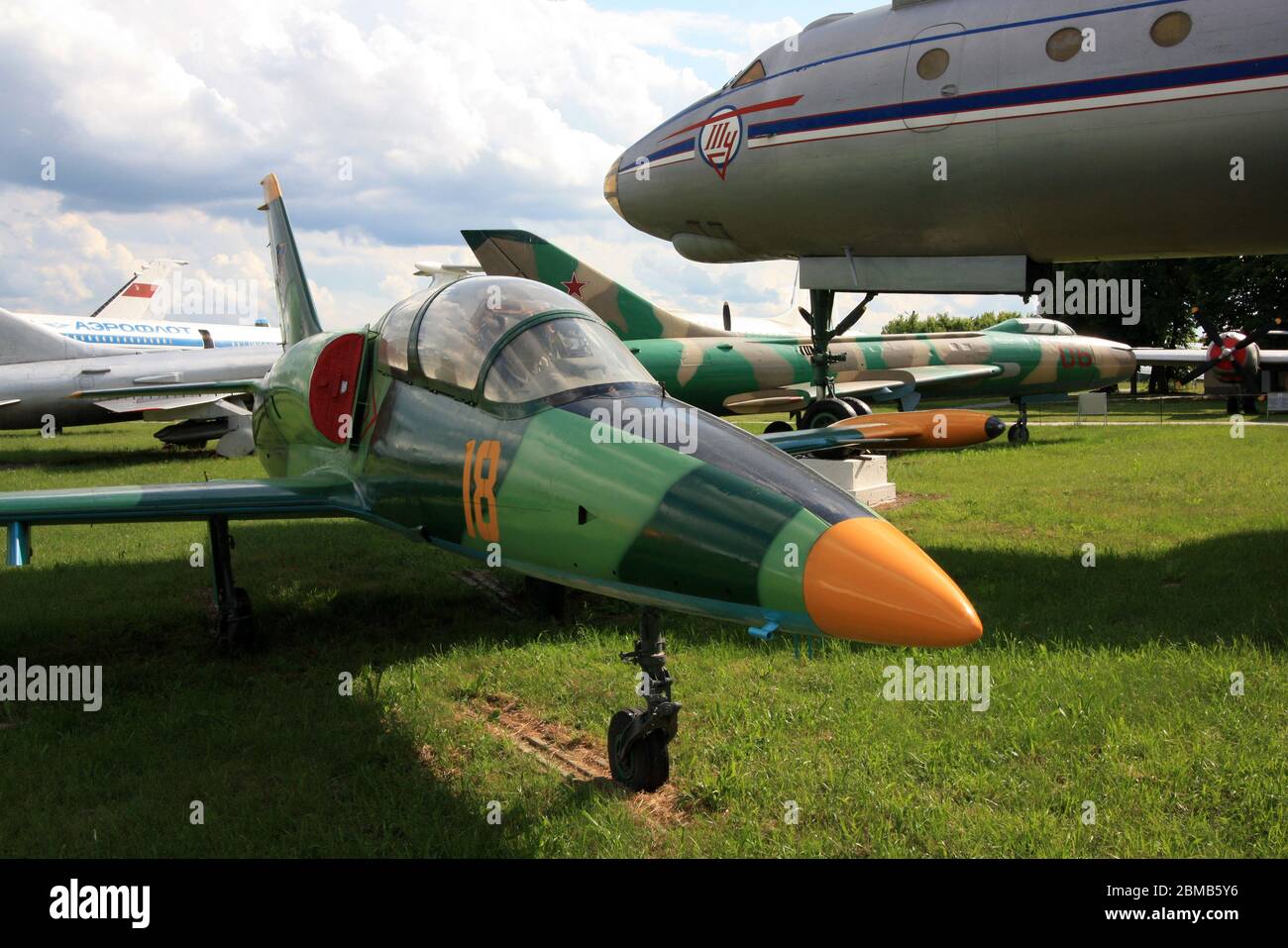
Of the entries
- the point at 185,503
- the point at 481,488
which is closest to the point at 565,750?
the point at 481,488

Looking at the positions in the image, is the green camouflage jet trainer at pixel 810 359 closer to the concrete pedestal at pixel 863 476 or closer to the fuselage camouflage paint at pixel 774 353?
the fuselage camouflage paint at pixel 774 353

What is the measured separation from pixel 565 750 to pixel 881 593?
99.6 inches

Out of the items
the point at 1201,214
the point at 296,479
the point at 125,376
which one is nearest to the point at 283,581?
the point at 296,479

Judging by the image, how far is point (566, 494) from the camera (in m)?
4.20

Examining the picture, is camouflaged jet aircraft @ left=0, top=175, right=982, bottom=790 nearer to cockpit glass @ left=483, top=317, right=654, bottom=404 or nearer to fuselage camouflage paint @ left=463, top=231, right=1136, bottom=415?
cockpit glass @ left=483, top=317, right=654, bottom=404

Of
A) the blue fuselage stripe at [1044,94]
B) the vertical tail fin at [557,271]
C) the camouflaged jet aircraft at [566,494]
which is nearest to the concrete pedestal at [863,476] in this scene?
the blue fuselage stripe at [1044,94]

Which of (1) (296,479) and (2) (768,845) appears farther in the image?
(1) (296,479)

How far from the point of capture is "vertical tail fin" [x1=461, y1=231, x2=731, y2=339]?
56.9 feet

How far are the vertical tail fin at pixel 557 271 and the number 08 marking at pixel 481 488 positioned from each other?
12102mm

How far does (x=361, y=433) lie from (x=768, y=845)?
3.96m

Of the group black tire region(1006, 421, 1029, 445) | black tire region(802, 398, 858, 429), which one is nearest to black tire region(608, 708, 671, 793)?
black tire region(802, 398, 858, 429)

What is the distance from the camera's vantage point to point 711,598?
3598 mm

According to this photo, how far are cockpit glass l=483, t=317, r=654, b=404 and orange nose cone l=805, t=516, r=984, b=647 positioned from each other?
1820 millimetres
